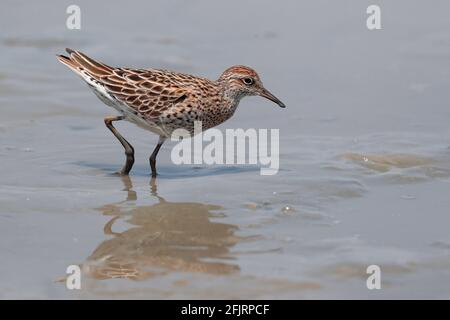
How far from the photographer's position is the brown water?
8.54 m

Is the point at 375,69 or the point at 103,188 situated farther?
the point at 375,69

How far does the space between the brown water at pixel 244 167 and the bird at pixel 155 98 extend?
0.54 meters

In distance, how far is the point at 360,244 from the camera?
9.18 m

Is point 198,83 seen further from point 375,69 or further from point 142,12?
point 142,12

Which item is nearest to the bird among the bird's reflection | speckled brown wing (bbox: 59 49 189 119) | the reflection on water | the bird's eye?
speckled brown wing (bbox: 59 49 189 119)

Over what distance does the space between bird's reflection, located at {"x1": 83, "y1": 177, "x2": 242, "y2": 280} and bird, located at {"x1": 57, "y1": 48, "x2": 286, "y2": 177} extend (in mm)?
1379

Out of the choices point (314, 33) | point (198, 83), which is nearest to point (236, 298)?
point (198, 83)

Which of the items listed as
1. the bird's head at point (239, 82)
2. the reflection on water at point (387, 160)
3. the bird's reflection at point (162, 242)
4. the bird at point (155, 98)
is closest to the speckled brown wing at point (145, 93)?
the bird at point (155, 98)

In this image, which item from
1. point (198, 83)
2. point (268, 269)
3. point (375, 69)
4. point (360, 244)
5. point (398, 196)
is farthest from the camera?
point (375, 69)

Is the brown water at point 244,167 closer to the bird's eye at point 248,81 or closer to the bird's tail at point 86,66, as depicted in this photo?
the bird's eye at point 248,81

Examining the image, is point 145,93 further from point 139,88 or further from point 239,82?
point 239,82

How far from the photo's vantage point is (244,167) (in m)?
11.8

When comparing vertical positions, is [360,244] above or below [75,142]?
below
